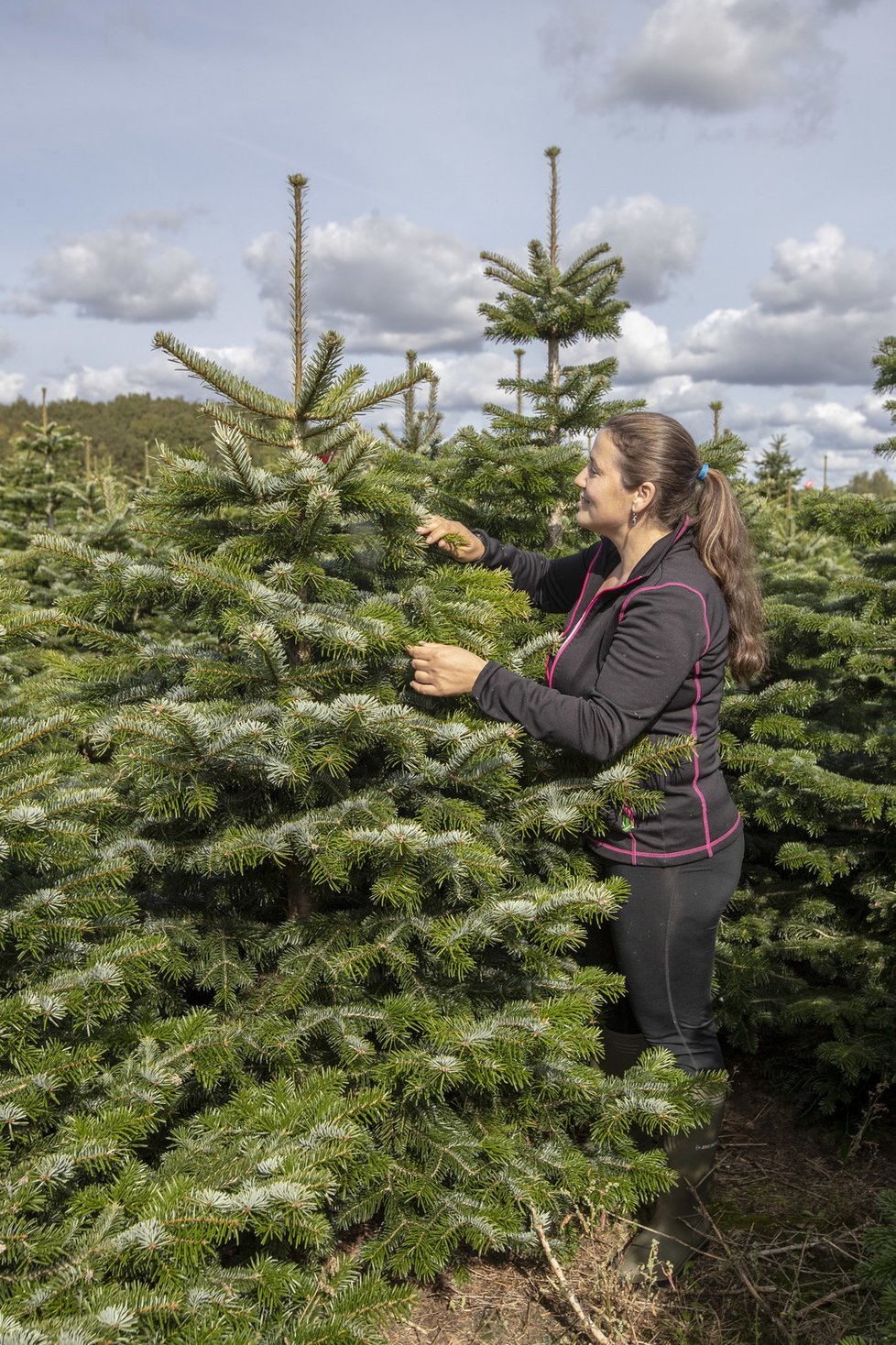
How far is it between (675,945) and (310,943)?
3.86 ft

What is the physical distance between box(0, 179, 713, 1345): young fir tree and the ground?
0.28 meters

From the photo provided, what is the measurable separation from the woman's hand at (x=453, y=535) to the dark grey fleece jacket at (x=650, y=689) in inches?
18.5

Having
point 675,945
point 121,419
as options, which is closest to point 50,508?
point 675,945

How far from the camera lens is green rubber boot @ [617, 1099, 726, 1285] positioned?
9.72 feet

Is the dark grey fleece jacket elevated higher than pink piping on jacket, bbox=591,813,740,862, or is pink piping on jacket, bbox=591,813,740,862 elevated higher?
the dark grey fleece jacket

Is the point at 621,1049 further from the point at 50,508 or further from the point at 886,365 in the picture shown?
the point at 50,508

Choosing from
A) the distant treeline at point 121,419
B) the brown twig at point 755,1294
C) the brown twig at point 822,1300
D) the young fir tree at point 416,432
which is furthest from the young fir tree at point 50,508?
the distant treeline at point 121,419

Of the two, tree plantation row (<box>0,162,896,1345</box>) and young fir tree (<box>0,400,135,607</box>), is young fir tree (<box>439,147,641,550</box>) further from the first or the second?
young fir tree (<box>0,400,135,607</box>)

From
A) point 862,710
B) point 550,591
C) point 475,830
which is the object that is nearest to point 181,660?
point 475,830

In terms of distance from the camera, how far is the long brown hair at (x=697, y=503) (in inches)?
112

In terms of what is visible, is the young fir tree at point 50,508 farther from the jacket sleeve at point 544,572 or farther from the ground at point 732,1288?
the ground at point 732,1288

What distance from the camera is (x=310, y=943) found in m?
2.81

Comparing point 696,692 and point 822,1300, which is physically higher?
point 696,692

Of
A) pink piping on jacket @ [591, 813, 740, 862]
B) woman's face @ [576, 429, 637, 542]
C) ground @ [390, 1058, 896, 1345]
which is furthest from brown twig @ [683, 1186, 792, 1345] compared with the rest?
woman's face @ [576, 429, 637, 542]
